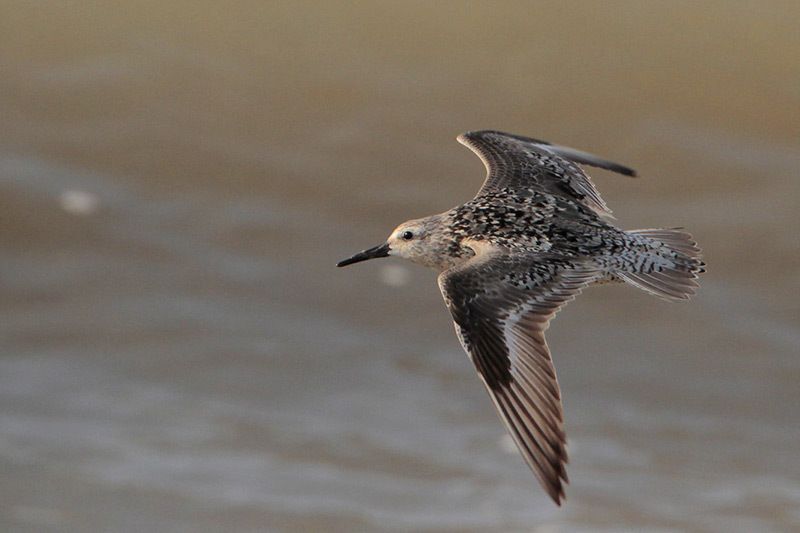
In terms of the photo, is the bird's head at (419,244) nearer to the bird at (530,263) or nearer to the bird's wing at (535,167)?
the bird at (530,263)

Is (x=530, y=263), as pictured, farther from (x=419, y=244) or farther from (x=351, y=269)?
(x=351, y=269)

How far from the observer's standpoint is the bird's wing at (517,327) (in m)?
4.61

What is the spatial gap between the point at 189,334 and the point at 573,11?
12.8 feet

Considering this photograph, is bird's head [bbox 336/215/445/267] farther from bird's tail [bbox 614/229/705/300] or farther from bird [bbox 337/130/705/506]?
bird's tail [bbox 614/229/705/300]

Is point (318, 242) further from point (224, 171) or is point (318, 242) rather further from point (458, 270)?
point (458, 270)

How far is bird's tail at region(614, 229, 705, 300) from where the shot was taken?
5.16 m

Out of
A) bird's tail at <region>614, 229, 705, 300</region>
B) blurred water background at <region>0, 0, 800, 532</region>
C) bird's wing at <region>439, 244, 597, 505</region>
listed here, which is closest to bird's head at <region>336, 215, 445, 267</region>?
bird's wing at <region>439, 244, 597, 505</region>

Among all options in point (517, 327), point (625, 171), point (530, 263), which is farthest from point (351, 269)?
point (517, 327)

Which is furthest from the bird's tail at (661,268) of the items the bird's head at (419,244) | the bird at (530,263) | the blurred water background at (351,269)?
the blurred water background at (351,269)

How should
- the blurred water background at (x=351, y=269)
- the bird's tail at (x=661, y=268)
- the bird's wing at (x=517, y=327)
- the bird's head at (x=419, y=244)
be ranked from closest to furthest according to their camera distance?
the bird's wing at (x=517, y=327) → the bird's tail at (x=661, y=268) → the bird's head at (x=419, y=244) → the blurred water background at (x=351, y=269)

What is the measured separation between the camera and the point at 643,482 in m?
8.84

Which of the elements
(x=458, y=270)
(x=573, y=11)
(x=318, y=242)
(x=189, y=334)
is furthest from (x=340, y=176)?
(x=458, y=270)

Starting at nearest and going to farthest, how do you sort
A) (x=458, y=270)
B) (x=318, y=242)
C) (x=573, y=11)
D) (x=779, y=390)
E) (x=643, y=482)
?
1. (x=458, y=270)
2. (x=643, y=482)
3. (x=779, y=390)
4. (x=318, y=242)
5. (x=573, y=11)

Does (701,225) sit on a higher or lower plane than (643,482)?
higher
